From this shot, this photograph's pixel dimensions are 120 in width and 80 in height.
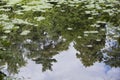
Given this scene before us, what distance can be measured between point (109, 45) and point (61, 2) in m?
4.72

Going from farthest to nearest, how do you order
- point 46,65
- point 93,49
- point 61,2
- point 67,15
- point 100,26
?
point 61,2 → point 67,15 → point 100,26 → point 93,49 → point 46,65

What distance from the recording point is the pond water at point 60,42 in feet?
22.5

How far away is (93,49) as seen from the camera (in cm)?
783

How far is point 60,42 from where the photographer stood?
8.39m

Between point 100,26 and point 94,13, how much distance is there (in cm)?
129

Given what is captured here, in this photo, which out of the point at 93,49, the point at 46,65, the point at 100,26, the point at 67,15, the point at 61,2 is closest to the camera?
the point at 46,65

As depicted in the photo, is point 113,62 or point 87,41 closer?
point 113,62

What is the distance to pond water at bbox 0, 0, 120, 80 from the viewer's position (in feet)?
22.5

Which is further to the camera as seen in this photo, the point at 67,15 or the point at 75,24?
the point at 67,15

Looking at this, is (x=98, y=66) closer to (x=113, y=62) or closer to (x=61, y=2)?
(x=113, y=62)

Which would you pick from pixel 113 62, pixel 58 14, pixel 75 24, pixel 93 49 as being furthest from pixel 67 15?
pixel 113 62

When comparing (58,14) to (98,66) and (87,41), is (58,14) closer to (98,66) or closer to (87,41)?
(87,41)

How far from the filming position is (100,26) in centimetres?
943

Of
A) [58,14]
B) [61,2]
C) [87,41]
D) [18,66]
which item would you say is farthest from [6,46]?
[61,2]
